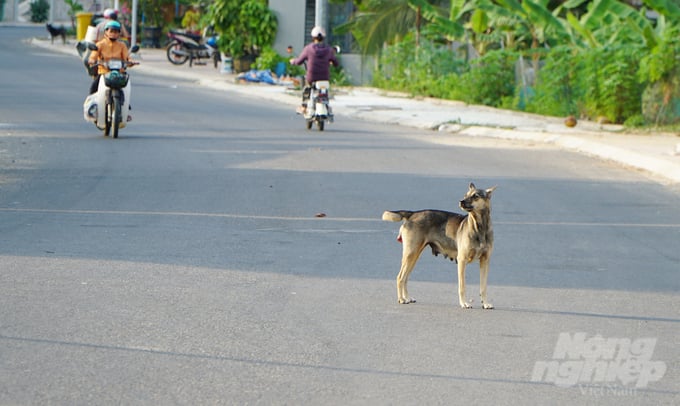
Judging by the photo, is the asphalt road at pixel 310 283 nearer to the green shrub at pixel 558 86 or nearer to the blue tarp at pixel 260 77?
the green shrub at pixel 558 86

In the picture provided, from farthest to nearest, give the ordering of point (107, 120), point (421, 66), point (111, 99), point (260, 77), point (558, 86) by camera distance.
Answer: point (260, 77)
point (421, 66)
point (558, 86)
point (107, 120)
point (111, 99)

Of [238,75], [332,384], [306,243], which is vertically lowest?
[238,75]

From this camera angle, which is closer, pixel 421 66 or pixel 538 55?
pixel 538 55

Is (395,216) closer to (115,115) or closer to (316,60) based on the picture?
(115,115)

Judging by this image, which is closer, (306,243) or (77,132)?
(306,243)

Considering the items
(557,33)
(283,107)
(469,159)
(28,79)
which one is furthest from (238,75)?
(469,159)

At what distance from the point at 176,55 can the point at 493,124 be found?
76.0 feet

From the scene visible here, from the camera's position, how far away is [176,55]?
45500 mm

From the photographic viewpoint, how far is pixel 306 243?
34.5 ft

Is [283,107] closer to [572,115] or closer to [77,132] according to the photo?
[572,115]

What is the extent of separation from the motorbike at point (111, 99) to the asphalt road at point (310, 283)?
87 cm

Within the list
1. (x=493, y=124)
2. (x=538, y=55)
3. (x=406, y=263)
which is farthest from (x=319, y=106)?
(x=406, y=263)

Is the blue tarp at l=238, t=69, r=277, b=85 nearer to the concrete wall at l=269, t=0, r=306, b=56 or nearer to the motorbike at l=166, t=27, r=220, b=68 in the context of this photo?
the concrete wall at l=269, t=0, r=306, b=56

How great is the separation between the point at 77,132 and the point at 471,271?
12291mm
